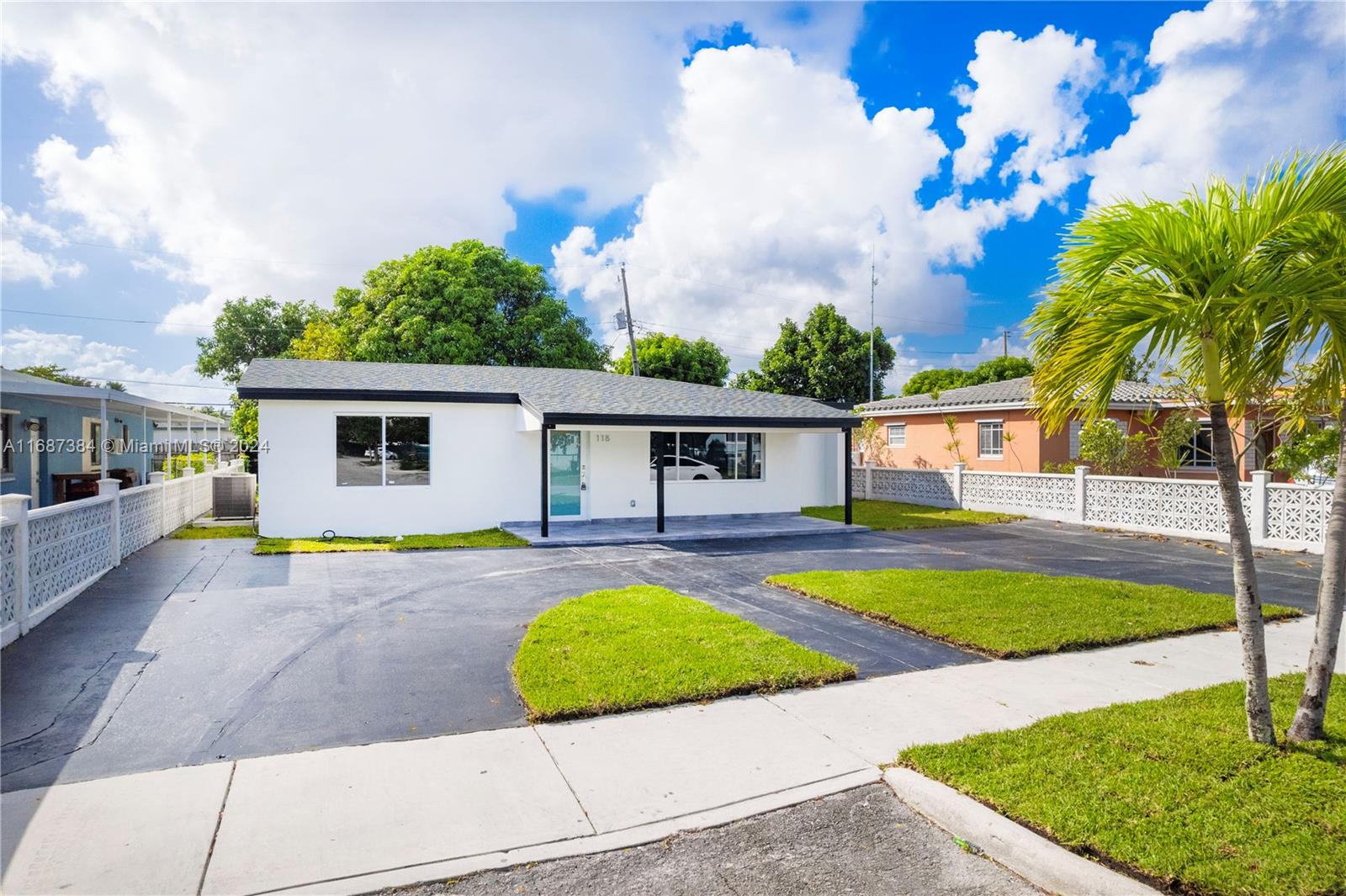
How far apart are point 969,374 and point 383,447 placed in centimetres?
3854

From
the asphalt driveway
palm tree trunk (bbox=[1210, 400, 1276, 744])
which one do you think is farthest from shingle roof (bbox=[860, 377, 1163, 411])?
palm tree trunk (bbox=[1210, 400, 1276, 744])

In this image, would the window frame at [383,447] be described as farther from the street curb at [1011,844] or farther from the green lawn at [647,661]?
the street curb at [1011,844]

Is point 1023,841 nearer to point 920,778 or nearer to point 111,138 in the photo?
point 920,778

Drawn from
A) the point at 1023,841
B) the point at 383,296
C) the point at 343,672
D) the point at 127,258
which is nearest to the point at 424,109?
the point at 343,672

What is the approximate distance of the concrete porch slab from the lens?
14164 millimetres

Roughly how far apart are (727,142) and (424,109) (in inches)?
257

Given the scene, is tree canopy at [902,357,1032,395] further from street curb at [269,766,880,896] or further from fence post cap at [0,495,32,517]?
fence post cap at [0,495,32,517]

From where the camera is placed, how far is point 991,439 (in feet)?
77.3

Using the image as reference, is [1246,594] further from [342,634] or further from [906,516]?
[906,516]

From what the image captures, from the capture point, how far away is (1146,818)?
3.60 m

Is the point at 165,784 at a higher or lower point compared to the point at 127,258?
lower

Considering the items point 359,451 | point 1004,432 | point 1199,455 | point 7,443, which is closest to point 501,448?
point 359,451

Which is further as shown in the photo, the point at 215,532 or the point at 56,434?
the point at 56,434

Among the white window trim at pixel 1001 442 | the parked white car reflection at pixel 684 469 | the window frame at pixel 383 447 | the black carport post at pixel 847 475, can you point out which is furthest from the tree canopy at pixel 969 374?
the window frame at pixel 383 447
